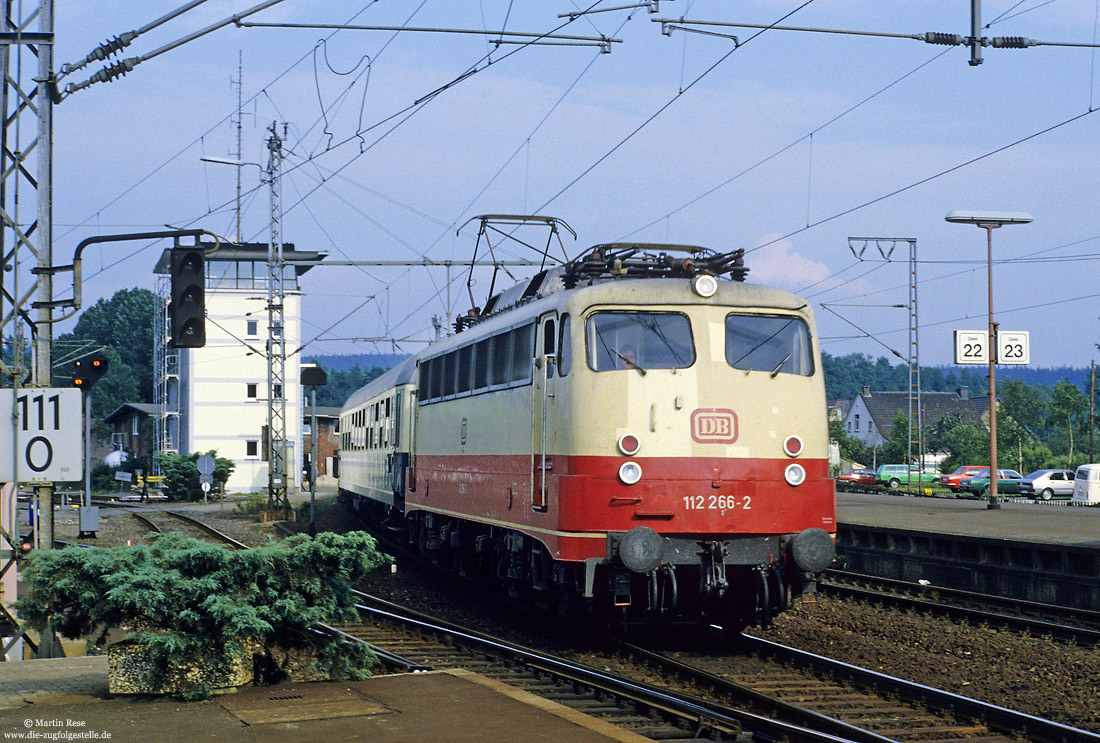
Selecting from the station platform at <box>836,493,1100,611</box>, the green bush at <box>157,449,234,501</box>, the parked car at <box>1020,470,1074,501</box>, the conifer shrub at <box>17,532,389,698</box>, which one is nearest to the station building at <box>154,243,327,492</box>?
the green bush at <box>157,449,234,501</box>

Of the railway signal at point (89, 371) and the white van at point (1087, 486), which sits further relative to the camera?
the white van at point (1087, 486)

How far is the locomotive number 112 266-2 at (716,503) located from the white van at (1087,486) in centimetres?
3742

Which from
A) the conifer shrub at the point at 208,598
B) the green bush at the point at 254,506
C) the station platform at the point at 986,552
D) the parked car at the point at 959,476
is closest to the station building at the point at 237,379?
the green bush at the point at 254,506

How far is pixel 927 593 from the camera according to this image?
701 inches

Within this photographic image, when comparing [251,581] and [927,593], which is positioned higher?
[251,581]

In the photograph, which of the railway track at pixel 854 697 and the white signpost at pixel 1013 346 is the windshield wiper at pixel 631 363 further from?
the white signpost at pixel 1013 346

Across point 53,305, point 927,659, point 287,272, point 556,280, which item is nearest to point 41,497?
point 53,305

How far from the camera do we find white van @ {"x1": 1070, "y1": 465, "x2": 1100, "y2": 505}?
44844mm

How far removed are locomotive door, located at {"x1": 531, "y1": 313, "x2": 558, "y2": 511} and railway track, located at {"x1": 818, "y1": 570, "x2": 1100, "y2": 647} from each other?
5.66 meters

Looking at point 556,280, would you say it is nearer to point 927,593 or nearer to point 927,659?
point 927,659

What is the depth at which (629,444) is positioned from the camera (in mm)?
11133

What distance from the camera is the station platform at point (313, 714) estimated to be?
23.5ft

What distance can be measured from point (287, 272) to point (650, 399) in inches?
2198

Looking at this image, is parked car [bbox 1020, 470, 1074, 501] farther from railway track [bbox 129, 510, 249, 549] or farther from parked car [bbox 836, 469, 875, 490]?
railway track [bbox 129, 510, 249, 549]
